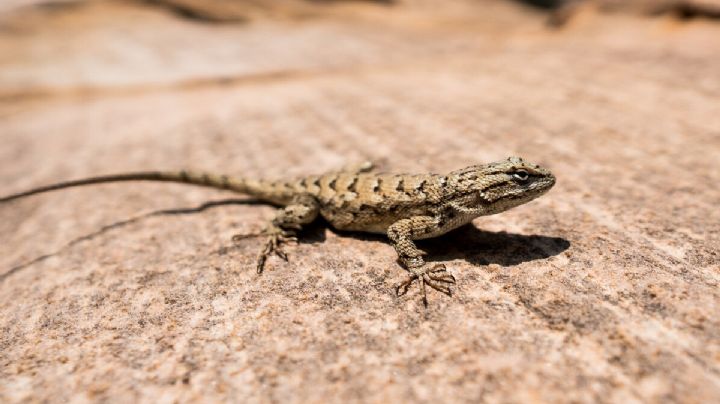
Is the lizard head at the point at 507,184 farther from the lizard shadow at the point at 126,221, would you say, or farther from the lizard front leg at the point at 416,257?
the lizard shadow at the point at 126,221

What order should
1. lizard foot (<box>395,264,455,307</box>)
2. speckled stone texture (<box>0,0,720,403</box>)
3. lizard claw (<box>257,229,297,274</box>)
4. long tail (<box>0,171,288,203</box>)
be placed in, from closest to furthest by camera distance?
speckled stone texture (<box>0,0,720,403</box>) → lizard foot (<box>395,264,455,307</box>) → lizard claw (<box>257,229,297,274</box>) → long tail (<box>0,171,288,203</box>)

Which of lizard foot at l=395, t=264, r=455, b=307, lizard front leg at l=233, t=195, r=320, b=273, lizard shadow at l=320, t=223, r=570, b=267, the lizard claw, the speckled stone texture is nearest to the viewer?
the speckled stone texture

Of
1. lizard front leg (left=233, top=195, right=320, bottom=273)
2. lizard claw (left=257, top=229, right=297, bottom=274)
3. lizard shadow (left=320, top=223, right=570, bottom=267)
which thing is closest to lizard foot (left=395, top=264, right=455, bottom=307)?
lizard shadow (left=320, top=223, right=570, bottom=267)

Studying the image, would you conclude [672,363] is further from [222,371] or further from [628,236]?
[222,371]

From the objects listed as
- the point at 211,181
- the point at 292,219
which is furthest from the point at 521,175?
the point at 211,181

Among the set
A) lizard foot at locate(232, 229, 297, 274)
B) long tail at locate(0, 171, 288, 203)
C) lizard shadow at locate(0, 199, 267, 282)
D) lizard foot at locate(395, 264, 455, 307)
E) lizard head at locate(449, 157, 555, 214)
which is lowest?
lizard shadow at locate(0, 199, 267, 282)

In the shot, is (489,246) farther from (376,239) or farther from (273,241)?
(273,241)

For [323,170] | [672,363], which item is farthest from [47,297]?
[672,363]

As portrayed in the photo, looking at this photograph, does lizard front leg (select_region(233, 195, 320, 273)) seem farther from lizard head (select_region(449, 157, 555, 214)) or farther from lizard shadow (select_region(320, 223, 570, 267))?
lizard head (select_region(449, 157, 555, 214))
